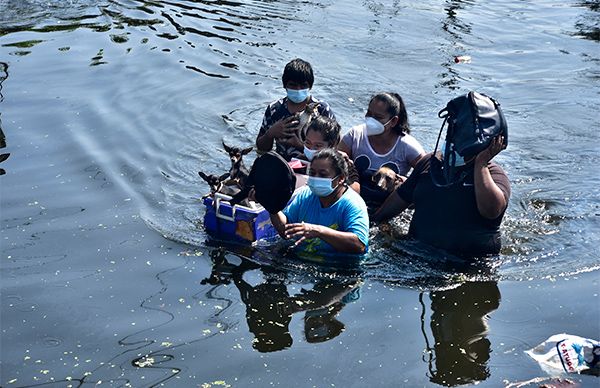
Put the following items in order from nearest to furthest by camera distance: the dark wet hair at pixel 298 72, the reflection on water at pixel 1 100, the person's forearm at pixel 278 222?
the person's forearm at pixel 278 222, the dark wet hair at pixel 298 72, the reflection on water at pixel 1 100

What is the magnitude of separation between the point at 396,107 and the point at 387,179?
2.17 ft

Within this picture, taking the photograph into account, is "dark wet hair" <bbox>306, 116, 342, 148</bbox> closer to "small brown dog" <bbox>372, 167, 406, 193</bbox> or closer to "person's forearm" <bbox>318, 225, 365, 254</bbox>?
"small brown dog" <bbox>372, 167, 406, 193</bbox>

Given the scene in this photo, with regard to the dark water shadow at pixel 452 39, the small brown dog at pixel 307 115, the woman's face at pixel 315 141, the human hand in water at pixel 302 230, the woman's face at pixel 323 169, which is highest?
the woman's face at pixel 323 169

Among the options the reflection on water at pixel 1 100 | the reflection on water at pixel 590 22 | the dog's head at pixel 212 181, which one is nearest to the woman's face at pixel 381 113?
the dog's head at pixel 212 181

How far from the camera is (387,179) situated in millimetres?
8367

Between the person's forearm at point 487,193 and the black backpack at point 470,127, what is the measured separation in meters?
0.16

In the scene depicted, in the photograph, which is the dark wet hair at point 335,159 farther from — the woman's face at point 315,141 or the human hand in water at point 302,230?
the woman's face at point 315,141

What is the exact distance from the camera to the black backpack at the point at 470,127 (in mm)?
6902

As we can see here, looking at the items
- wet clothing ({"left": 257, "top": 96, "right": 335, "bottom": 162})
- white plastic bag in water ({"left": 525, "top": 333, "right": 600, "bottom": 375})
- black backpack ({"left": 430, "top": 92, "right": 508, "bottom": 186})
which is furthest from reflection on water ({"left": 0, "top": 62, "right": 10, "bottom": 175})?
white plastic bag in water ({"left": 525, "top": 333, "right": 600, "bottom": 375})

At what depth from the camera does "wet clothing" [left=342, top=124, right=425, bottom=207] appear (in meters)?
8.58

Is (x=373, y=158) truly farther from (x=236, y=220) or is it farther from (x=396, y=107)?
(x=236, y=220)

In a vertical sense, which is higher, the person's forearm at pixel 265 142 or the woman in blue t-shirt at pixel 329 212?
the woman in blue t-shirt at pixel 329 212

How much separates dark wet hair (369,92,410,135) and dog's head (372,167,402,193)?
0.42m

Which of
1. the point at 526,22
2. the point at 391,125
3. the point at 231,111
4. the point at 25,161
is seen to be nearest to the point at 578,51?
the point at 526,22
